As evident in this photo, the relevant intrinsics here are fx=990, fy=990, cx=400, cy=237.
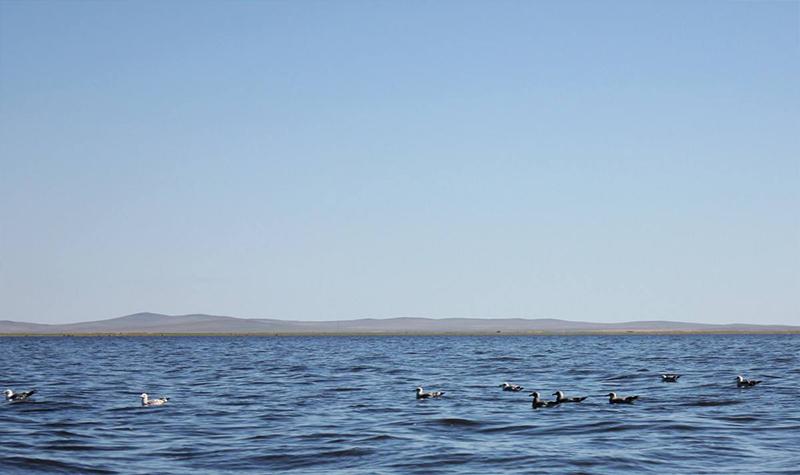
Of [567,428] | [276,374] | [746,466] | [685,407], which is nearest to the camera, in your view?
[746,466]

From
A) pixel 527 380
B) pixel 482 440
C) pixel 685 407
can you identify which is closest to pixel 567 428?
pixel 482 440

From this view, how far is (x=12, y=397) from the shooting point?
4019cm

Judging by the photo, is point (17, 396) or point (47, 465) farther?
point (17, 396)

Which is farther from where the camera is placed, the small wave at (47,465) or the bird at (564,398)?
the bird at (564,398)

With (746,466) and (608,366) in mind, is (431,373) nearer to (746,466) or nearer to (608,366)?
(608,366)

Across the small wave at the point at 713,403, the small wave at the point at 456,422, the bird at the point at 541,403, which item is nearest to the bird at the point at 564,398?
the bird at the point at 541,403

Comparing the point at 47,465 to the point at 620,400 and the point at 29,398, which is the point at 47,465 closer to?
the point at 29,398

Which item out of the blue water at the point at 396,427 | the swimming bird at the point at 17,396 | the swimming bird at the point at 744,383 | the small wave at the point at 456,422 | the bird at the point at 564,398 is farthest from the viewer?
the swimming bird at the point at 744,383

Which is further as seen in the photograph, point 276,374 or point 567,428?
point 276,374

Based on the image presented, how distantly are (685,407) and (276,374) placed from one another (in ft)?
92.0

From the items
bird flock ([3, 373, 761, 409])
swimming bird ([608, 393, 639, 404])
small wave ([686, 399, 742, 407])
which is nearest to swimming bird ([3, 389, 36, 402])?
bird flock ([3, 373, 761, 409])

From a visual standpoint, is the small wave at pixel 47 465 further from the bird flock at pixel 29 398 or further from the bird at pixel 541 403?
the bird at pixel 541 403

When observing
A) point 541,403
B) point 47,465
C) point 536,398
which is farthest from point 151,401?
point 541,403

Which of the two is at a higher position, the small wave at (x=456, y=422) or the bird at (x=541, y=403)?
the bird at (x=541, y=403)
